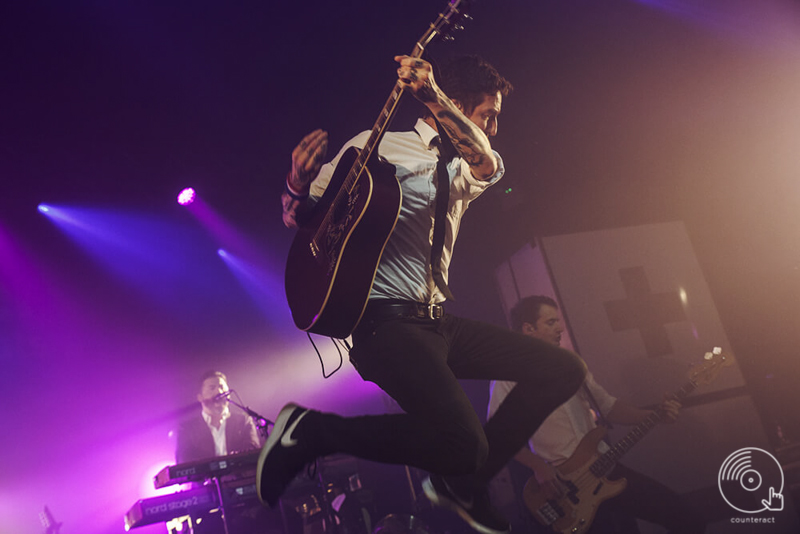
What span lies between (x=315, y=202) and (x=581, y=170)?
3871mm

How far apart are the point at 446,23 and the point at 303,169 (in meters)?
0.84

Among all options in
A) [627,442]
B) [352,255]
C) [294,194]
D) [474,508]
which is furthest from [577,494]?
[294,194]

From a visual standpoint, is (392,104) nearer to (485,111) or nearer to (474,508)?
(485,111)

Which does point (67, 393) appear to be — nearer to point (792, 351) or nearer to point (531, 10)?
point (531, 10)

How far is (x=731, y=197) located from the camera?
237 inches

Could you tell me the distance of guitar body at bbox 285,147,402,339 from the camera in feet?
6.20

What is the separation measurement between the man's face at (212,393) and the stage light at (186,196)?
224cm

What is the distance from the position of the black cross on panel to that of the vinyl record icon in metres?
1.15

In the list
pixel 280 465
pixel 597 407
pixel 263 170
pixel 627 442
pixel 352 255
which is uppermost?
pixel 263 170

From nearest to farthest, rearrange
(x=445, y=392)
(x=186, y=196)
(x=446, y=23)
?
1. (x=445, y=392)
2. (x=446, y=23)
3. (x=186, y=196)

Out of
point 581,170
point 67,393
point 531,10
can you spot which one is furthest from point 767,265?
point 67,393

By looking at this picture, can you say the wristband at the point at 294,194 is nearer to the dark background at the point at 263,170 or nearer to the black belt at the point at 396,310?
the black belt at the point at 396,310

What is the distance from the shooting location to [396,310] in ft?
6.41

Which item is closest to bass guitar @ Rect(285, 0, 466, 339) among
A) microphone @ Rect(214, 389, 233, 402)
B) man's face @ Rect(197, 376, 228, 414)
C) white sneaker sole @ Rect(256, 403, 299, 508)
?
white sneaker sole @ Rect(256, 403, 299, 508)
